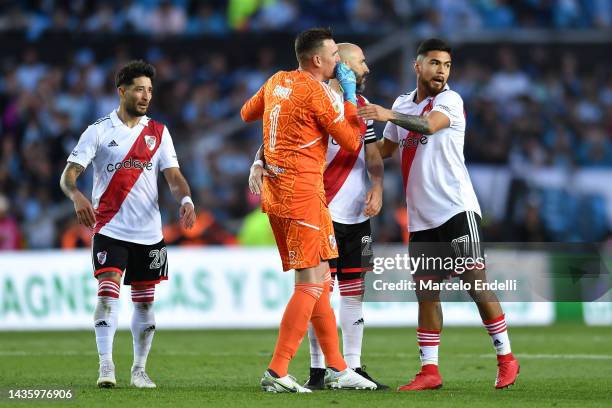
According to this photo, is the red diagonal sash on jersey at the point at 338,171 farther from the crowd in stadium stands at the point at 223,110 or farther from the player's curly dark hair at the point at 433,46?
the crowd in stadium stands at the point at 223,110

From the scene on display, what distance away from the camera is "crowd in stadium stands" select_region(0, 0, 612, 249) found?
18234 millimetres

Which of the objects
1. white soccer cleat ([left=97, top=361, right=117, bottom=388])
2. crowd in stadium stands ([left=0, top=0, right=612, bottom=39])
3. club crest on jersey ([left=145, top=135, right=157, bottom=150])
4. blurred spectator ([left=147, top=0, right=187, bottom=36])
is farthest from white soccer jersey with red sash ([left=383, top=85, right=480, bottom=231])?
blurred spectator ([left=147, top=0, right=187, bottom=36])

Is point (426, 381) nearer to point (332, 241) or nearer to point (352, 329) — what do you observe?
point (352, 329)

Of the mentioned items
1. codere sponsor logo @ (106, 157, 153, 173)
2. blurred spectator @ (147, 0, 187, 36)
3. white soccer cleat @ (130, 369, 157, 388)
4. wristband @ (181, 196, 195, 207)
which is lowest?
white soccer cleat @ (130, 369, 157, 388)

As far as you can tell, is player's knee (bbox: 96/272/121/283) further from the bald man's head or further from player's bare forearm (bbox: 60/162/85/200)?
the bald man's head

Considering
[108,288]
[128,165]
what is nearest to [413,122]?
[128,165]

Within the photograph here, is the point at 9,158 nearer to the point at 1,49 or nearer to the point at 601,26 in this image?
the point at 1,49

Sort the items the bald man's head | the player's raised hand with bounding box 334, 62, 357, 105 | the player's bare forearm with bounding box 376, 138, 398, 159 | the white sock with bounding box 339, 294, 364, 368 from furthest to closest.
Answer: the player's bare forearm with bounding box 376, 138, 398, 159, the white sock with bounding box 339, 294, 364, 368, the bald man's head, the player's raised hand with bounding box 334, 62, 357, 105

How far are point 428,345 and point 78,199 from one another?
275 centimetres

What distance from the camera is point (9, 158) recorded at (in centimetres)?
1862

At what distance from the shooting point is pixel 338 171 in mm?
9117

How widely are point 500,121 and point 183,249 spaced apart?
241 inches

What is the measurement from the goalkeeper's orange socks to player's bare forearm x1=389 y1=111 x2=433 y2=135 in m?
1.27

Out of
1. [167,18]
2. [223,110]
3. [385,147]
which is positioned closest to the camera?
[385,147]
